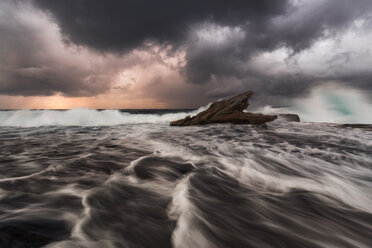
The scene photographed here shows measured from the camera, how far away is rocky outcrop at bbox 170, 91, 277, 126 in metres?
12.8

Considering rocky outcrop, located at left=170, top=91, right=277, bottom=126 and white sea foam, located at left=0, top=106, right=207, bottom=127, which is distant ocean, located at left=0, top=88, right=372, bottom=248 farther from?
white sea foam, located at left=0, top=106, right=207, bottom=127

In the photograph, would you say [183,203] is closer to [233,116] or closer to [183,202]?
[183,202]

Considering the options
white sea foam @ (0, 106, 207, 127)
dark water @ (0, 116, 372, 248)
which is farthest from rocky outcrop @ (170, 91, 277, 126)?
white sea foam @ (0, 106, 207, 127)

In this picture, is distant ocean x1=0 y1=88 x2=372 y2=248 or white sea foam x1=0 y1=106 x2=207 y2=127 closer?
distant ocean x1=0 y1=88 x2=372 y2=248

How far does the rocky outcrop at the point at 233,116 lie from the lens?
12820 millimetres

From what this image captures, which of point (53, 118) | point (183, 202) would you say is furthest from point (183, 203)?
point (53, 118)

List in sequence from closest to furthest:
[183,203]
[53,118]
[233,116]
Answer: [183,203] < [233,116] < [53,118]

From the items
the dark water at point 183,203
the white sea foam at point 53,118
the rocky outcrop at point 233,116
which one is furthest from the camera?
the white sea foam at point 53,118

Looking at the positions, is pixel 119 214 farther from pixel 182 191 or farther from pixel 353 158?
pixel 353 158

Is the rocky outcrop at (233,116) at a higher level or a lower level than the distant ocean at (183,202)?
higher

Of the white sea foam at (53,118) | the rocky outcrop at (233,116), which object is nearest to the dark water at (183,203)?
the rocky outcrop at (233,116)

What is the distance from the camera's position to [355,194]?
2998mm

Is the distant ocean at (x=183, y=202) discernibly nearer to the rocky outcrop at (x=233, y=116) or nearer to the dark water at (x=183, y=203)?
the dark water at (x=183, y=203)

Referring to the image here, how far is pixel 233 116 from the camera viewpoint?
12945mm
